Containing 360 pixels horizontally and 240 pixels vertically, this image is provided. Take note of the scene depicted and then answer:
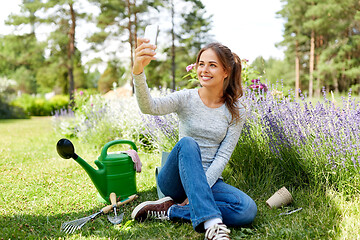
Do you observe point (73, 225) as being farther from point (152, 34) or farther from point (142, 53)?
point (152, 34)

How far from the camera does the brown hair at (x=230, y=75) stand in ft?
6.68

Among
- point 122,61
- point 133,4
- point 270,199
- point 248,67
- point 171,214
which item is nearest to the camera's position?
point 171,214

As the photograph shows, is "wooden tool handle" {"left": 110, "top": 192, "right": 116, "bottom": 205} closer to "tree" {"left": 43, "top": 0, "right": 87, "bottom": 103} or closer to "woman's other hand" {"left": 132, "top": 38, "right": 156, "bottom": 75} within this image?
"woman's other hand" {"left": 132, "top": 38, "right": 156, "bottom": 75}

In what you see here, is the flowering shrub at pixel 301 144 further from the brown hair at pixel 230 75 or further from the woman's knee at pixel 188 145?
the woman's knee at pixel 188 145

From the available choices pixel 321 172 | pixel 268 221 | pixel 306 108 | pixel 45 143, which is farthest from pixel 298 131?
pixel 45 143

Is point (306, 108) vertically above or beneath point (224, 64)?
beneath

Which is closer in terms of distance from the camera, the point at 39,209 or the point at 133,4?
the point at 39,209

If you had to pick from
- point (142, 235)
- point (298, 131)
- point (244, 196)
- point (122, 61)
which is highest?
point (122, 61)

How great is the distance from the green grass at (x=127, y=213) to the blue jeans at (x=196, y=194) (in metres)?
0.10

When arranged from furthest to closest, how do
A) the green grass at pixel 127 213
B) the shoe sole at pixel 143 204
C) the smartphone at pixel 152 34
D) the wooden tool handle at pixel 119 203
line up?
1. the wooden tool handle at pixel 119 203
2. the shoe sole at pixel 143 204
3. the green grass at pixel 127 213
4. the smartphone at pixel 152 34

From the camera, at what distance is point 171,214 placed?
6.55 ft

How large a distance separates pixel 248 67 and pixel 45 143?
12.3ft

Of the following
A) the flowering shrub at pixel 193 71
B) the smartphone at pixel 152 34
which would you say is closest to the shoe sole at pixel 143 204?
the smartphone at pixel 152 34

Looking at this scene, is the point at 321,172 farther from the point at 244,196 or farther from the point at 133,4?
the point at 133,4
